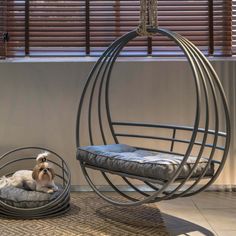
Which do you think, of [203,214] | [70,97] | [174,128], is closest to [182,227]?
[203,214]

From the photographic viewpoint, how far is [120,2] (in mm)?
3439

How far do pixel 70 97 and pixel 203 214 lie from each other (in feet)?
4.81

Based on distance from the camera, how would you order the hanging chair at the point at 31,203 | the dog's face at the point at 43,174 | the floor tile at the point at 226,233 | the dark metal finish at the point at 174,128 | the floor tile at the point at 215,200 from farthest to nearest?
1. the floor tile at the point at 215,200
2. the dog's face at the point at 43,174
3. the hanging chair at the point at 31,203
4. the floor tile at the point at 226,233
5. the dark metal finish at the point at 174,128

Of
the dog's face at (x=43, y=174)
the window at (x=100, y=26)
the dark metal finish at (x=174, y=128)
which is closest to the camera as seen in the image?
the dark metal finish at (x=174, y=128)

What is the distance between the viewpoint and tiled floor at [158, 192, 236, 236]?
2.25 m

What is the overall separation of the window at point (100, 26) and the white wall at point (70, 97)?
9.5 inches

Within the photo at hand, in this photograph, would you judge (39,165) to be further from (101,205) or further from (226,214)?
(226,214)

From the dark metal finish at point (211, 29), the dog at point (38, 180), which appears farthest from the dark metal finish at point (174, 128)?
the dark metal finish at point (211, 29)

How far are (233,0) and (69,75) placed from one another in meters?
1.66

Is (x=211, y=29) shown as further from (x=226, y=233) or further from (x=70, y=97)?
(x=226, y=233)

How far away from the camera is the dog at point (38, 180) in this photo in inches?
98.5

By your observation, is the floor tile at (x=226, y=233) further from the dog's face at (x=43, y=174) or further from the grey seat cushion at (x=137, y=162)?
the dog's face at (x=43, y=174)

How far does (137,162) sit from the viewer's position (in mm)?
2129

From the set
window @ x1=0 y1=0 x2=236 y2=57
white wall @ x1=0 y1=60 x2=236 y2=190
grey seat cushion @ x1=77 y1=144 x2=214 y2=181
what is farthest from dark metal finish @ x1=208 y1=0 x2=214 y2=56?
grey seat cushion @ x1=77 y1=144 x2=214 y2=181
